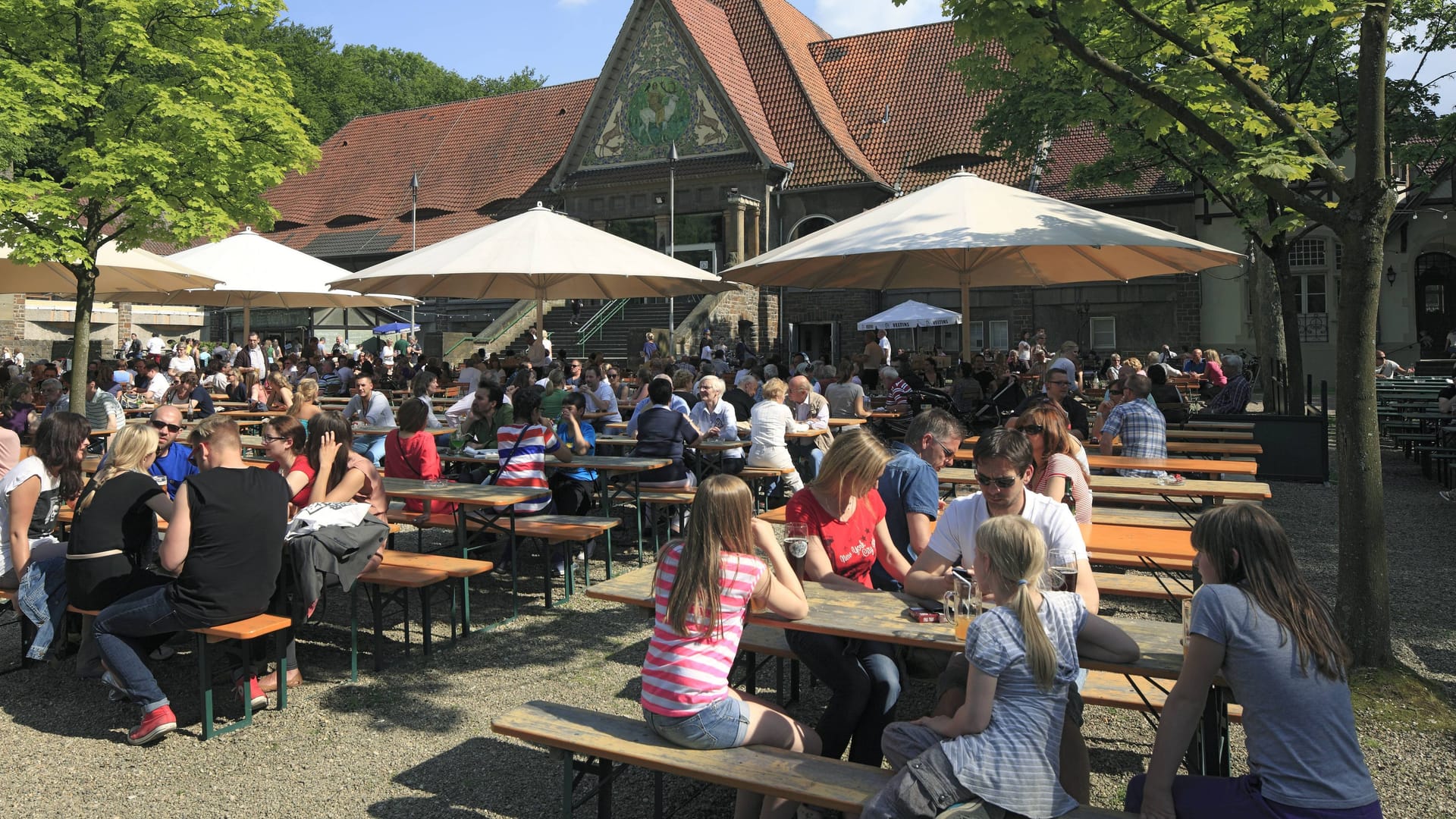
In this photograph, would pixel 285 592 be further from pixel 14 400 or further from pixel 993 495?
pixel 14 400

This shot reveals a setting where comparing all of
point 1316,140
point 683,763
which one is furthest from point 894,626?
point 1316,140

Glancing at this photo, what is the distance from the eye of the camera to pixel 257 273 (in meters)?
17.1

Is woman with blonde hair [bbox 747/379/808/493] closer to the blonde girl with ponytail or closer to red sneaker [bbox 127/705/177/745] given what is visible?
red sneaker [bbox 127/705/177/745]

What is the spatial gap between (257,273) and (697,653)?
15.4 m

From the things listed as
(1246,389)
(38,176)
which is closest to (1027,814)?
(1246,389)

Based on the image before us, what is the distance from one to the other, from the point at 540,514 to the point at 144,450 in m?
3.04

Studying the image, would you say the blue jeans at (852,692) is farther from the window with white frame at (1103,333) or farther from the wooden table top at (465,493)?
the window with white frame at (1103,333)

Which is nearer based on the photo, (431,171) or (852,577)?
(852,577)

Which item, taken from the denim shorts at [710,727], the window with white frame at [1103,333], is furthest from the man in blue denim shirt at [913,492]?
the window with white frame at [1103,333]

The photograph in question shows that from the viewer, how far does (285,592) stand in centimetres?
580

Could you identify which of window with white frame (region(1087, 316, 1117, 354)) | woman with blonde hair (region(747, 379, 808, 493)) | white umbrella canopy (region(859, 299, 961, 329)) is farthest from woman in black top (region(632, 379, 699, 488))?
window with white frame (region(1087, 316, 1117, 354))

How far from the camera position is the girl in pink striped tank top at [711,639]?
3.82 meters

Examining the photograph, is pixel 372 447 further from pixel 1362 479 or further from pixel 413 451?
pixel 1362 479

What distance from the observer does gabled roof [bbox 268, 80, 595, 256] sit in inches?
1619
